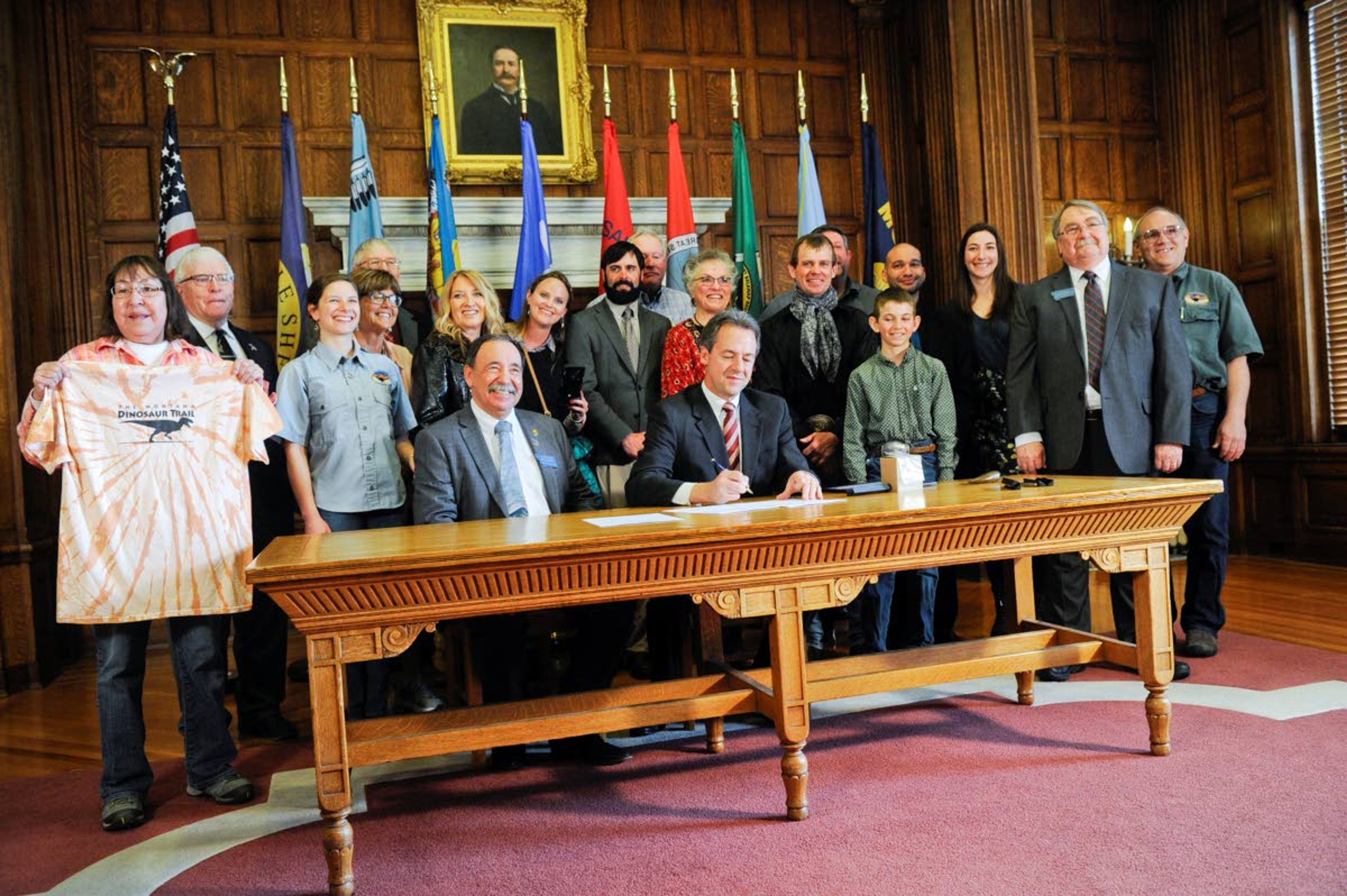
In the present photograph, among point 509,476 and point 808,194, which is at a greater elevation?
point 808,194

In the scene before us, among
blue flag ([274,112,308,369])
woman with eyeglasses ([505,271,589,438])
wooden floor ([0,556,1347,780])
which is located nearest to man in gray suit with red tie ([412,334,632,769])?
woman with eyeglasses ([505,271,589,438])

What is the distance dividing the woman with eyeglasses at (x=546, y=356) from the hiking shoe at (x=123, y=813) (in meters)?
1.68

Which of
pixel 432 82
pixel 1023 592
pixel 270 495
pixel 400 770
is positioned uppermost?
pixel 432 82

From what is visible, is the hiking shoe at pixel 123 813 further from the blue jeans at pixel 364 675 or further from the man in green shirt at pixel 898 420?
the man in green shirt at pixel 898 420

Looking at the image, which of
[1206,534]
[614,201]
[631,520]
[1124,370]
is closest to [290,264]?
[614,201]

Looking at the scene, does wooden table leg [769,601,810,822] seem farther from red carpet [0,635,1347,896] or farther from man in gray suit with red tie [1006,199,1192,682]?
man in gray suit with red tie [1006,199,1192,682]

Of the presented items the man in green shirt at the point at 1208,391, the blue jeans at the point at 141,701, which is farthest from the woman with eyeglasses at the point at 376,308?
the man in green shirt at the point at 1208,391

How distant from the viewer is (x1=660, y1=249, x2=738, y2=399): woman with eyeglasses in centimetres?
367

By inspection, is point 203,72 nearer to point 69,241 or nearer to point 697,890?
point 69,241

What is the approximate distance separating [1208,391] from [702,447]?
6.64 ft

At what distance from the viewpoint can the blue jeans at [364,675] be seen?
312 centimetres

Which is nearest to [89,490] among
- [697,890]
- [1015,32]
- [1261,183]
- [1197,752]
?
[697,890]

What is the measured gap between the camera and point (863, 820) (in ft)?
7.61

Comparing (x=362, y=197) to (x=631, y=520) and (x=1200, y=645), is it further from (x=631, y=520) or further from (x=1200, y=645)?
(x=1200, y=645)
